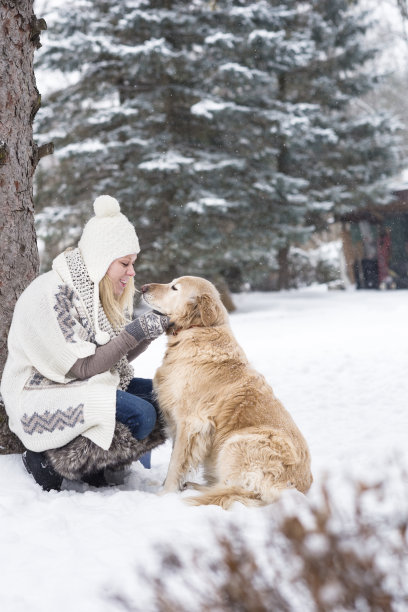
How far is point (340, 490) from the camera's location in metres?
3.14

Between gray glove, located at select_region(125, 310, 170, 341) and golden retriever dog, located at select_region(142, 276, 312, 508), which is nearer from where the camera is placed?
golden retriever dog, located at select_region(142, 276, 312, 508)

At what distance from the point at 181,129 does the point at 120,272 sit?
1120cm

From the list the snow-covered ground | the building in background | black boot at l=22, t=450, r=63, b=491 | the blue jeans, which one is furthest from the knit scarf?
the building in background

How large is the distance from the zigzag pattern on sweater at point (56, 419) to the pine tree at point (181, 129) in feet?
30.8

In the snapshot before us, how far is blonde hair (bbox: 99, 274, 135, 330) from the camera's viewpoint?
3154mm

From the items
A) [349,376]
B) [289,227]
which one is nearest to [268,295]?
[289,227]

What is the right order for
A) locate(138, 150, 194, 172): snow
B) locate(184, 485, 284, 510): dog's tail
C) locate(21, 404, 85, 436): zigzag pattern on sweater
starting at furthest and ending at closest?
locate(138, 150, 194, 172): snow < locate(21, 404, 85, 436): zigzag pattern on sweater < locate(184, 485, 284, 510): dog's tail

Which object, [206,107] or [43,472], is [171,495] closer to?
[43,472]

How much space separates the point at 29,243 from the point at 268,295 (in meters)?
14.9

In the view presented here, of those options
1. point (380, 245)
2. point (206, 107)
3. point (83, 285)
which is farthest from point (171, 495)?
point (380, 245)

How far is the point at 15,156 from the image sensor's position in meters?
3.40

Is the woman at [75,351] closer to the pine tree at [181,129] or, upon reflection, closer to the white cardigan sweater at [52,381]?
the white cardigan sweater at [52,381]

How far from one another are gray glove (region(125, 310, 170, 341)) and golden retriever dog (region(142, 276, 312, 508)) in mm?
371

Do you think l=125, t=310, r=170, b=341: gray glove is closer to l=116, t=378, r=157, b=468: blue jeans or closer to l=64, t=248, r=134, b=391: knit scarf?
l=64, t=248, r=134, b=391: knit scarf
